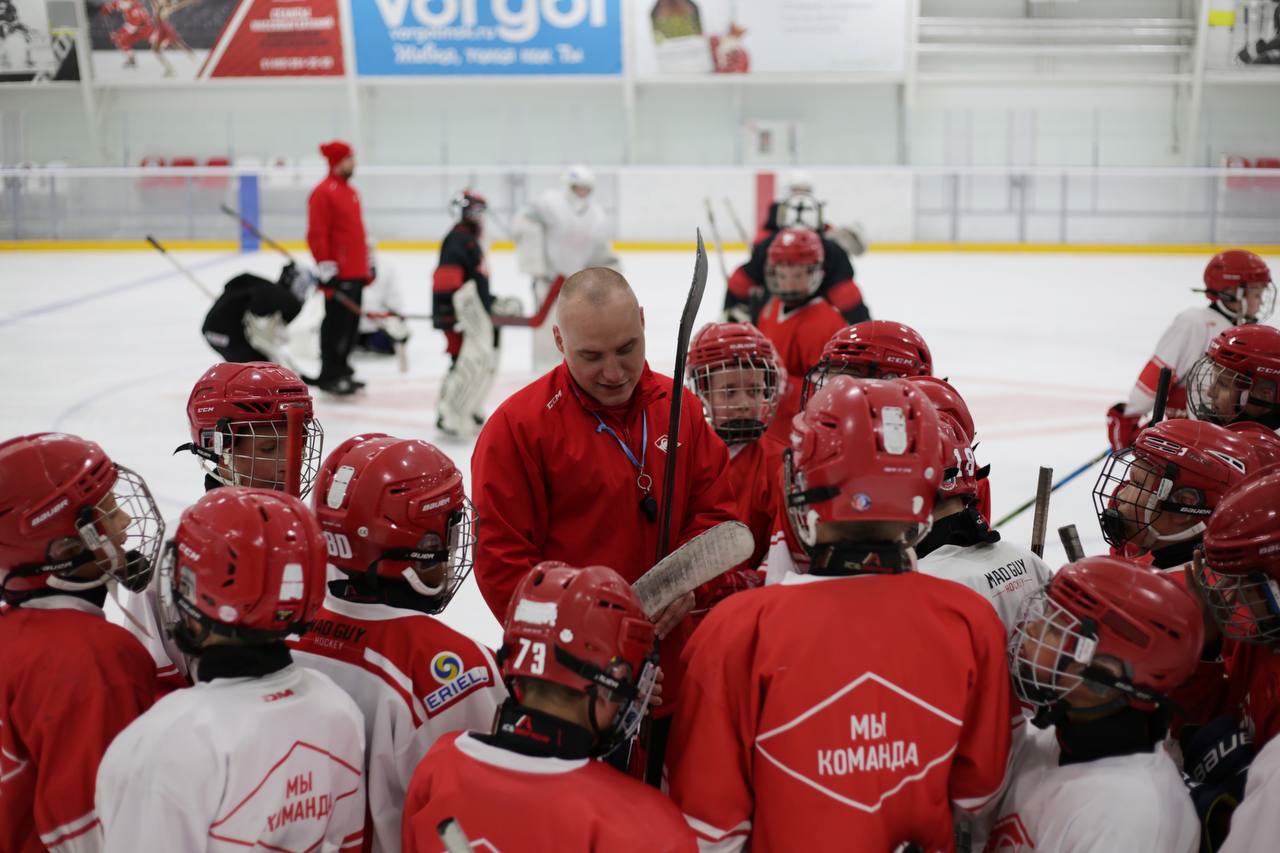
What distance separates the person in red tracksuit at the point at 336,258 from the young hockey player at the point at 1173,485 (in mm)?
6937

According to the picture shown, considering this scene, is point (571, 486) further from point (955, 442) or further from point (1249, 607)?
point (1249, 607)

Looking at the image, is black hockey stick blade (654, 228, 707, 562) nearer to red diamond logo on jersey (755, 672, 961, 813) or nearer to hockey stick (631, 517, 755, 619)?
hockey stick (631, 517, 755, 619)

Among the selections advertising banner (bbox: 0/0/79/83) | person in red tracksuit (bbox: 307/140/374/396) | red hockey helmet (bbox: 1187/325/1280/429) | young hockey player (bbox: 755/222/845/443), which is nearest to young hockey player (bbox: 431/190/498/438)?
person in red tracksuit (bbox: 307/140/374/396)

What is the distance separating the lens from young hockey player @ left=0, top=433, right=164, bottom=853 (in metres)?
1.90

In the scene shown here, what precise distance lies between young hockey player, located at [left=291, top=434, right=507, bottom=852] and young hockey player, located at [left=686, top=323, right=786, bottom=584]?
1127mm

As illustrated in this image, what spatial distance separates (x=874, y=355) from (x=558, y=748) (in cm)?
185

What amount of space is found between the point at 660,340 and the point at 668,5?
9643 mm

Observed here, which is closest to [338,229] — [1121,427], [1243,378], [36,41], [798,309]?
[36,41]

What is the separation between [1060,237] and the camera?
18016 mm

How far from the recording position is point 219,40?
1997cm

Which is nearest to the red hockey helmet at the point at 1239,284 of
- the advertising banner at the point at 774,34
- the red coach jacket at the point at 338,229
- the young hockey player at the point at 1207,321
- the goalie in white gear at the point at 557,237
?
the young hockey player at the point at 1207,321

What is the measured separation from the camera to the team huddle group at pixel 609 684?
1736mm

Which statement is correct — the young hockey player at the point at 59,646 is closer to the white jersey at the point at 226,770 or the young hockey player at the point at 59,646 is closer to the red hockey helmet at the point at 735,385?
the white jersey at the point at 226,770

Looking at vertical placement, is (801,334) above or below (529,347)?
above
